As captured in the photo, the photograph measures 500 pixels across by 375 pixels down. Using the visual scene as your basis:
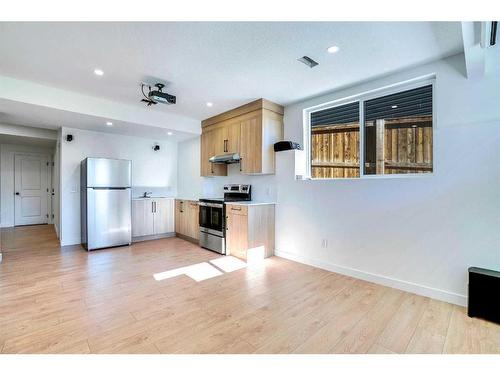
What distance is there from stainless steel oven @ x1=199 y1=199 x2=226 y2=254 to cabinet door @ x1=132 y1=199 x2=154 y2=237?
4.46ft

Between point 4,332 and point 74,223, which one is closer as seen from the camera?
point 4,332

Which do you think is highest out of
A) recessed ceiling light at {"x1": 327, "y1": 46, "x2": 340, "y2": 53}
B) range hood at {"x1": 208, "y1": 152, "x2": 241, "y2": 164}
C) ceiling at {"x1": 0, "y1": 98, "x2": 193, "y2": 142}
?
recessed ceiling light at {"x1": 327, "y1": 46, "x2": 340, "y2": 53}

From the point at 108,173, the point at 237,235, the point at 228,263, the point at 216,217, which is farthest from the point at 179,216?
the point at 228,263

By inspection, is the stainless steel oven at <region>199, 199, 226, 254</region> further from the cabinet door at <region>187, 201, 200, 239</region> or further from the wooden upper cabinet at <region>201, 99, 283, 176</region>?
the wooden upper cabinet at <region>201, 99, 283, 176</region>

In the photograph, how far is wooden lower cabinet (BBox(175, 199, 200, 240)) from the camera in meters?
5.15

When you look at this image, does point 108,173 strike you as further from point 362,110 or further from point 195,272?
point 362,110

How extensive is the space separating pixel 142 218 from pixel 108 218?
0.76 meters

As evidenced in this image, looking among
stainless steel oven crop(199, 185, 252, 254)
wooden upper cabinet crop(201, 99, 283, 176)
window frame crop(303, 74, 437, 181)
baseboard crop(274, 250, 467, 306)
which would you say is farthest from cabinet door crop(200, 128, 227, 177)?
baseboard crop(274, 250, 467, 306)

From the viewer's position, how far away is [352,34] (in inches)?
88.4

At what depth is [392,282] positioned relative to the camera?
2959 mm

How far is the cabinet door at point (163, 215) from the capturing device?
18.2 ft
